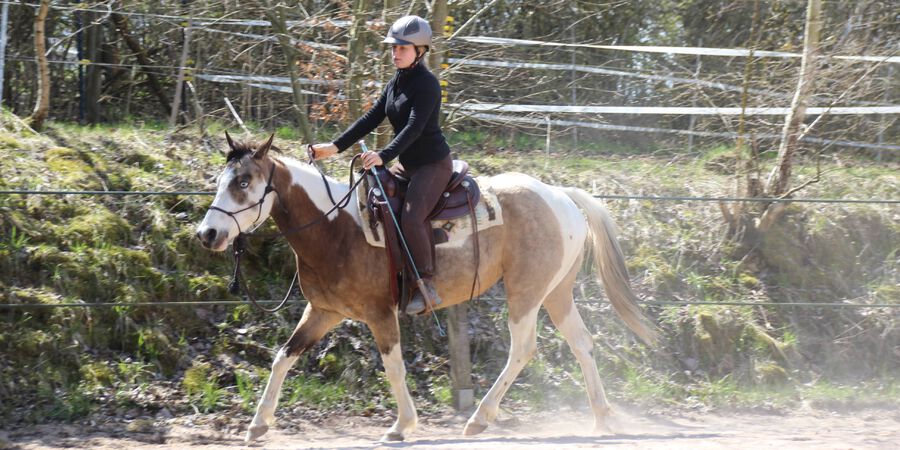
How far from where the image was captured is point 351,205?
5.95 metres

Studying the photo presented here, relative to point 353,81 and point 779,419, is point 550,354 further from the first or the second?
point 353,81

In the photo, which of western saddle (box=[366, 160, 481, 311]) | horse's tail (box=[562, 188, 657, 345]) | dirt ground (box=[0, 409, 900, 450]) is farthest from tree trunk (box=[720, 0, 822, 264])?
western saddle (box=[366, 160, 481, 311])

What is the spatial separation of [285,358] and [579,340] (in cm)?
225

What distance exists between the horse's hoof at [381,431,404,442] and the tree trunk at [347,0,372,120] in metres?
3.08

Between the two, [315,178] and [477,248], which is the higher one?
[315,178]

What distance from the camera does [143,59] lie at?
458 inches

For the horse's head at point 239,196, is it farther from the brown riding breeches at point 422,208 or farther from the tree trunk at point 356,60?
the tree trunk at point 356,60

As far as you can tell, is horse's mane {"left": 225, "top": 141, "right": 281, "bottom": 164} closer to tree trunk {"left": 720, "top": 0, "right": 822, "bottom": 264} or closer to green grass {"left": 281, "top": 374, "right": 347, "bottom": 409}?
green grass {"left": 281, "top": 374, "right": 347, "bottom": 409}

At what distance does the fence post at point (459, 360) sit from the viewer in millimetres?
7449

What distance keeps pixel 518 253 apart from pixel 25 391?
12.6 feet

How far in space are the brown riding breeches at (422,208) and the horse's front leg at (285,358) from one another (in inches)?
29.8

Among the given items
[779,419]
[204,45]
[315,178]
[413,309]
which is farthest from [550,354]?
[204,45]

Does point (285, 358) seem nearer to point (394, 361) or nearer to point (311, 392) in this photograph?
point (394, 361)

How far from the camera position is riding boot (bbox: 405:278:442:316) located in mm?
5816
